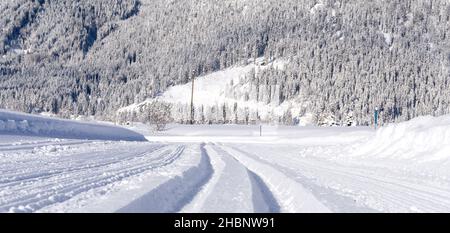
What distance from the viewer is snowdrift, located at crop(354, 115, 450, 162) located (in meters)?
19.7

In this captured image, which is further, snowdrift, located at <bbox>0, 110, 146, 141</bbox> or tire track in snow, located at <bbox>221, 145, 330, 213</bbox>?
snowdrift, located at <bbox>0, 110, 146, 141</bbox>

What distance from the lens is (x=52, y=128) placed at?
37.4m

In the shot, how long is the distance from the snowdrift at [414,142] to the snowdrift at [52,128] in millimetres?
18956

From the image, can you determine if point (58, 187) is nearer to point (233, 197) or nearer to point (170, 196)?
point (170, 196)

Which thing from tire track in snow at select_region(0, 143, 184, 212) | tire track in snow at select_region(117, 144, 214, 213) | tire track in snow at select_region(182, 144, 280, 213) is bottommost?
tire track in snow at select_region(182, 144, 280, 213)

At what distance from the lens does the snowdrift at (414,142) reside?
19.7 m

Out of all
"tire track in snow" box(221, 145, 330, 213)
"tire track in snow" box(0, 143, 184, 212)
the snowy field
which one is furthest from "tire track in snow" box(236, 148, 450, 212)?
"tire track in snow" box(0, 143, 184, 212)

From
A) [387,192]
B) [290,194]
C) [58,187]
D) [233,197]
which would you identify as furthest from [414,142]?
[58,187]

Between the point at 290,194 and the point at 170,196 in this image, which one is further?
the point at 290,194

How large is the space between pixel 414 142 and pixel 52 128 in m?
24.6

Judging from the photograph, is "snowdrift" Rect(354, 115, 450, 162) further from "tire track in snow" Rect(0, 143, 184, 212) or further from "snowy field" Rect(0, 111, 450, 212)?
"tire track in snow" Rect(0, 143, 184, 212)

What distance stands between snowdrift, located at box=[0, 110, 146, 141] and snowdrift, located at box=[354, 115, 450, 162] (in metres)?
19.0

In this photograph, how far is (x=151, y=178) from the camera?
11.4 metres
